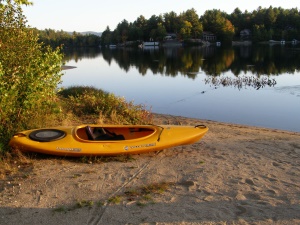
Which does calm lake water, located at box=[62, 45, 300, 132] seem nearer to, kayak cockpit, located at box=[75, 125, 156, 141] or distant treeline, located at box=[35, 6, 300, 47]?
kayak cockpit, located at box=[75, 125, 156, 141]

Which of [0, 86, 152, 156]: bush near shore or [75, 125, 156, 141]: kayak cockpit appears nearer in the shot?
[75, 125, 156, 141]: kayak cockpit

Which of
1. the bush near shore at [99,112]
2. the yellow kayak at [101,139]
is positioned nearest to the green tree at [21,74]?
the yellow kayak at [101,139]

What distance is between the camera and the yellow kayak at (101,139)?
6160 mm

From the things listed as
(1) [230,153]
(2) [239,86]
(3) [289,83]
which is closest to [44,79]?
(1) [230,153]

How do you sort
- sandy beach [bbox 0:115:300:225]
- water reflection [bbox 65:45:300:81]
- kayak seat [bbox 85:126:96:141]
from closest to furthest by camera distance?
sandy beach [bbox 0:115:300:225] → kayak seat [bbox 85:126:96:141] → water reflection [bbox 65:45:300:81]

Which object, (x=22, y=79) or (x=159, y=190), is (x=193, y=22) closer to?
(x=22, y=79)

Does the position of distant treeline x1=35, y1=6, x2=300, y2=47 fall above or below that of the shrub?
above

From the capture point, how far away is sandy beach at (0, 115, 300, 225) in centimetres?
420

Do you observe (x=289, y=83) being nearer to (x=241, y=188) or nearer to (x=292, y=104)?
Result: (x=292, y=104)

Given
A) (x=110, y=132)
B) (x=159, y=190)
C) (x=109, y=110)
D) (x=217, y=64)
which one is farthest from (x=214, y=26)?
(x=159, y=190)

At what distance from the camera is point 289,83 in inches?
891

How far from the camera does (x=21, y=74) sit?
6664mm

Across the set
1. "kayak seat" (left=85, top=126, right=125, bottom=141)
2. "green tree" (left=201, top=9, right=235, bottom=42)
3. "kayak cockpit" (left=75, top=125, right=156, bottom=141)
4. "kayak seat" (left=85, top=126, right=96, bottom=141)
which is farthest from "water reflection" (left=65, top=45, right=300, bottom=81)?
"green tree" (left=201, top=9, right=235, bottom=42)

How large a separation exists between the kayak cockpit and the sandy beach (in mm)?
639
